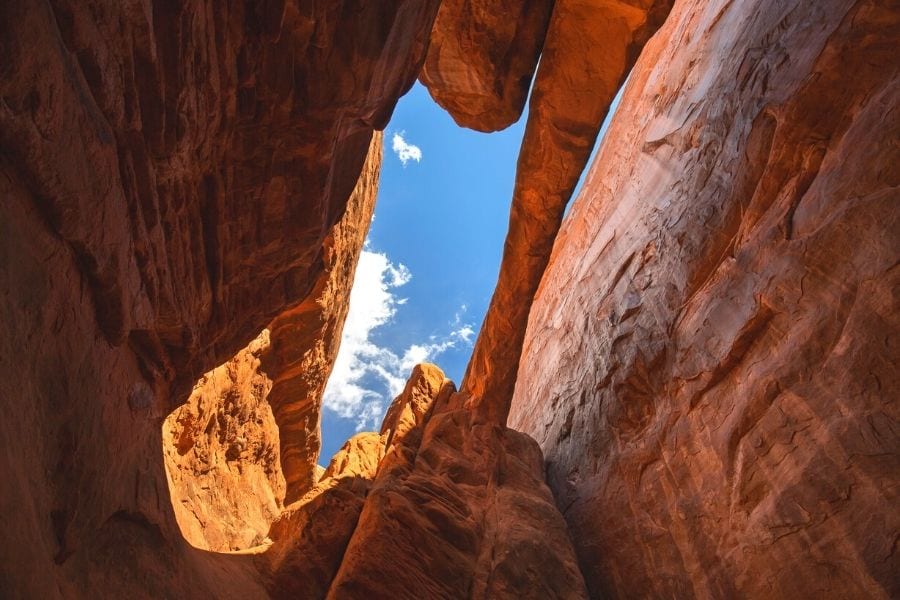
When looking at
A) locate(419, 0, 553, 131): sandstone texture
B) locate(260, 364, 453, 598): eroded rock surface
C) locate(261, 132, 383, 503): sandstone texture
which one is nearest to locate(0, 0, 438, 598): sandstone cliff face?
locate(260, 364, 453, 598): eroded rock surface

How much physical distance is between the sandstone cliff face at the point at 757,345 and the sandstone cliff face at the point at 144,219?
17.1ft

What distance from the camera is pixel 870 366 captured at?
5.54m

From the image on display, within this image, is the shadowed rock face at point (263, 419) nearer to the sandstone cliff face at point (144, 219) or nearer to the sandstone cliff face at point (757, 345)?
the sandstone cliff face at point (144, 219)

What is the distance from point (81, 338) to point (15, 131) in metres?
1.72

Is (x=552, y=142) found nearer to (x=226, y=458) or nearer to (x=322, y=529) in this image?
(x=322, y=529)

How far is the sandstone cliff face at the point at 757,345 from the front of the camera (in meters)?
5.59

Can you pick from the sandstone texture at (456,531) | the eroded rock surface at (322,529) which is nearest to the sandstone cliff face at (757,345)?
the sandstone texture at (456,531)

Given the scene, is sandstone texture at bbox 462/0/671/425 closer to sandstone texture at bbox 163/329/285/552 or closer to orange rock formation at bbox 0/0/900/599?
orange rock formation at bbox 0/0/900/599

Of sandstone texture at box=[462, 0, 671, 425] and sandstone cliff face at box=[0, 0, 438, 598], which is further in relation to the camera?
sandstone texture at box=[462, 0, 671, 425]

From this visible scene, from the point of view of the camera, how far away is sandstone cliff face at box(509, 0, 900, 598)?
559 centimetres

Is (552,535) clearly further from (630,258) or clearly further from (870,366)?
(630,258)

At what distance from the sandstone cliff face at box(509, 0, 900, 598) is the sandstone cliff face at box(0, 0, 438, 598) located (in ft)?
17.1

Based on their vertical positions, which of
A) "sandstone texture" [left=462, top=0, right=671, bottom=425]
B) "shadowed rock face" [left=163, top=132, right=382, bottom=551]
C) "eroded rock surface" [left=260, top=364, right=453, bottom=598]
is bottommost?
"eroded rock surface" [left=260, top=364, right=453, bottom=598]

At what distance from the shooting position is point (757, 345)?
23.5 feet
